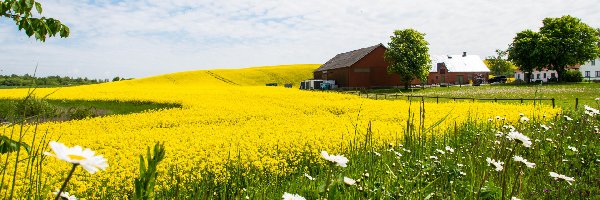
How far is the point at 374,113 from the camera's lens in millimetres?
19562

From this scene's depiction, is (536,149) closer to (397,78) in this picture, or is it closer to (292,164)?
(292,164)

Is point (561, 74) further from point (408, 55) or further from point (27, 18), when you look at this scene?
point (27, 18)

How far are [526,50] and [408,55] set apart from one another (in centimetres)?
1930

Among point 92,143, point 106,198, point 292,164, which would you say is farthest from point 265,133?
point 106,198

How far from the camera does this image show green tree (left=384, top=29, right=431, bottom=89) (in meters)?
56.2

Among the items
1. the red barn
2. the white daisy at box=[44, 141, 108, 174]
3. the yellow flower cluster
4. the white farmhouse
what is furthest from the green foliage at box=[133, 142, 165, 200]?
the white farmhouse

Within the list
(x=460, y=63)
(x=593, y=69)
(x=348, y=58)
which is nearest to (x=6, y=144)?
(x=348, y=58)

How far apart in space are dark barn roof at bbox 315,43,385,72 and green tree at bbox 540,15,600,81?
23.3m

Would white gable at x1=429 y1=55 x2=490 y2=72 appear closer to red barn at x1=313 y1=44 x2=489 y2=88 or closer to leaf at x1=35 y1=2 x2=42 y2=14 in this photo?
red barn at x1=313 y1=44 x2=489 y2=88

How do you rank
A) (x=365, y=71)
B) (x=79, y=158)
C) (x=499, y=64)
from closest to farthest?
1. (x=79, y=158)
2. (x=365, y=71)
3. (x=499, y=64)

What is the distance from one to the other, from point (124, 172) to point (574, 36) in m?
67.8

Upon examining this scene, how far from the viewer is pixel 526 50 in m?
61.8

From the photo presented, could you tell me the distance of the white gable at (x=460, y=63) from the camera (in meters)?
78.7

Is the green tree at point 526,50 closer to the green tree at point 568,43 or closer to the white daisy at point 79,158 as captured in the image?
the green tree at point 568,43
